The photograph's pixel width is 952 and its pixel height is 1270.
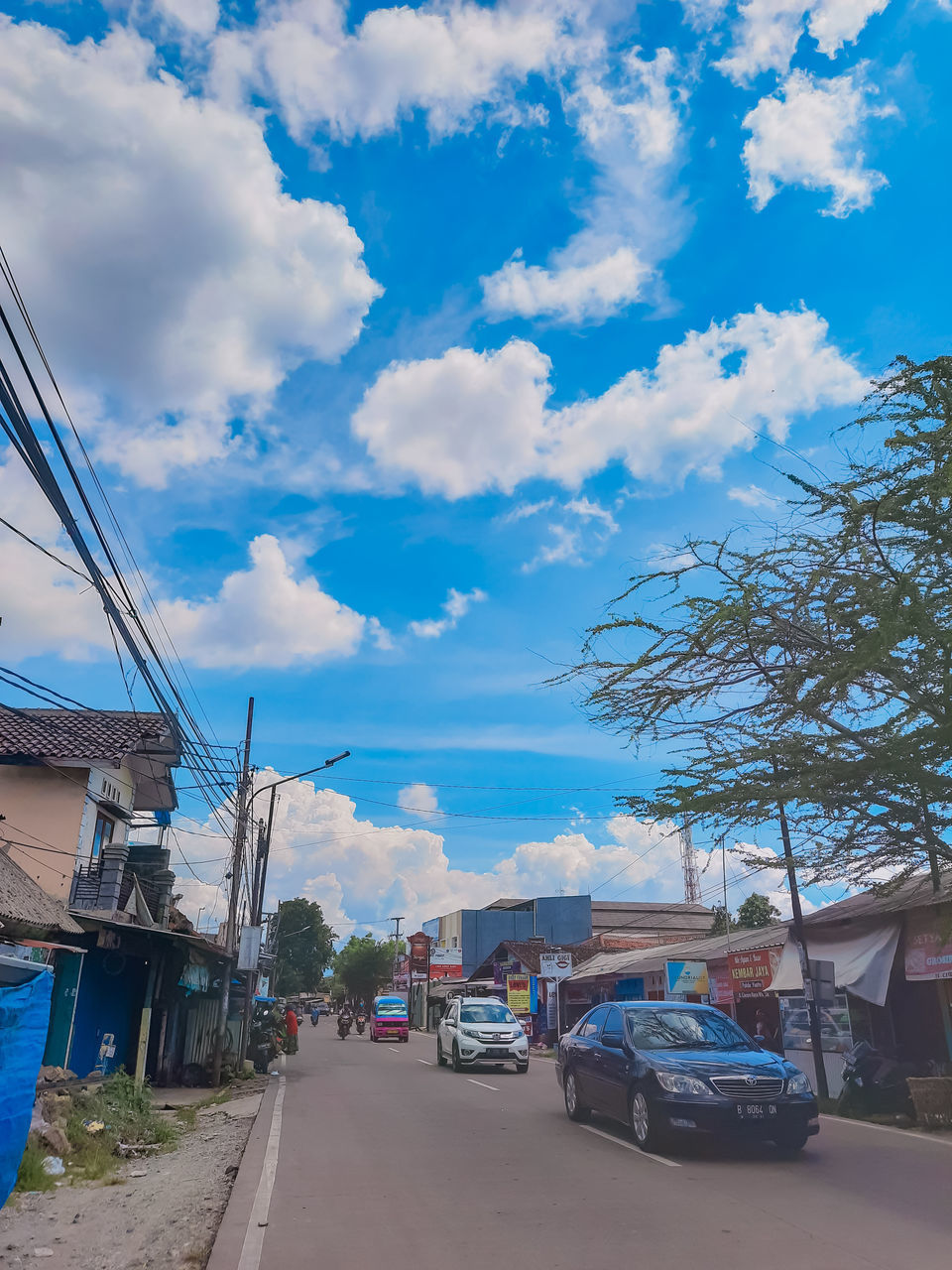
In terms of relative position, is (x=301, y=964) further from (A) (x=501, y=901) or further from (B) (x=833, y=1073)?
(B) (x=833, y=1073)

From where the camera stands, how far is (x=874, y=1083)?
14273 mm

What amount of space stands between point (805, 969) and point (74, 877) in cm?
1479

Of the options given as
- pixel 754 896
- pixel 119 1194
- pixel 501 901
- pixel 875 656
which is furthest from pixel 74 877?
pixel 501 901

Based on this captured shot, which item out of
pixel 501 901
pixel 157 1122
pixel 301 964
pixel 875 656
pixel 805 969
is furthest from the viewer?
pixel 301 964

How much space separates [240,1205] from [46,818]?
47.3ft

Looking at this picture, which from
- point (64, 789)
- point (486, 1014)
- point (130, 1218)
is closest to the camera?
point (130, 1218)

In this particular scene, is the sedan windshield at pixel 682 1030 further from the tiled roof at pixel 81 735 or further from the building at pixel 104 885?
the tiled roof at pixel 81 735

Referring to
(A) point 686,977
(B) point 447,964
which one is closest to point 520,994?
(A) point 686,977

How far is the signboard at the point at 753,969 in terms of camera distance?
2114cm

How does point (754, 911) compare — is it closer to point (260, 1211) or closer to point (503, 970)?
point (503, 970)

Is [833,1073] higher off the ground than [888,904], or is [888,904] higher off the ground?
[888,904]

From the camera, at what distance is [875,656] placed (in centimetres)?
823

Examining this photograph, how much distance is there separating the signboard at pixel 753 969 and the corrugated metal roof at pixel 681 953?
230 millimetres

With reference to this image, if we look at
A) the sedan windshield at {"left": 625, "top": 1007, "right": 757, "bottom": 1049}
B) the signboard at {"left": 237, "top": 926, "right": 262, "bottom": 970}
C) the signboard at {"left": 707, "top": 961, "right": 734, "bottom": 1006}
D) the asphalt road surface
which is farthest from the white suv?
the sedan windshield at {"left": 625, "top": 1007, "right": 757, "bottom": 1049}
